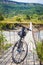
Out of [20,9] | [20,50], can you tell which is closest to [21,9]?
[20,9]

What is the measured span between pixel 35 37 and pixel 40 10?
333mm

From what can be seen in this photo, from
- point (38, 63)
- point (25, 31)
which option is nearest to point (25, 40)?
point (25, 31)

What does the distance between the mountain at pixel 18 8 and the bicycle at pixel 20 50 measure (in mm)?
235

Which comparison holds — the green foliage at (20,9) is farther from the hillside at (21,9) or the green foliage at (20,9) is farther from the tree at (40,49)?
the tree at (40,49)

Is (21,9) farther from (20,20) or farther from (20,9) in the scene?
(20,20)

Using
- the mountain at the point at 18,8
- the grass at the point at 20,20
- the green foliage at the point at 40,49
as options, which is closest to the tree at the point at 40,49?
the green foliage at the point at 40,49

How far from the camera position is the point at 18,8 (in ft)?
9.95

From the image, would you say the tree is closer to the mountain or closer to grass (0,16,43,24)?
grass (0,16,43,24)

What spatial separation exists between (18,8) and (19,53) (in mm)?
553

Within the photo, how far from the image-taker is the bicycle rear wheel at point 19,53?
10.1 feet

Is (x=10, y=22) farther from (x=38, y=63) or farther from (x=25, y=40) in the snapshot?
(x=38, y=63)

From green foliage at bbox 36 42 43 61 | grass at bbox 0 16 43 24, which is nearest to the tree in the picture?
green foliage at bbox 36 42 43 61

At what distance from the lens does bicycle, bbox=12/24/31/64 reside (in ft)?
10.0

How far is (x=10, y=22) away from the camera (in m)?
3.01
